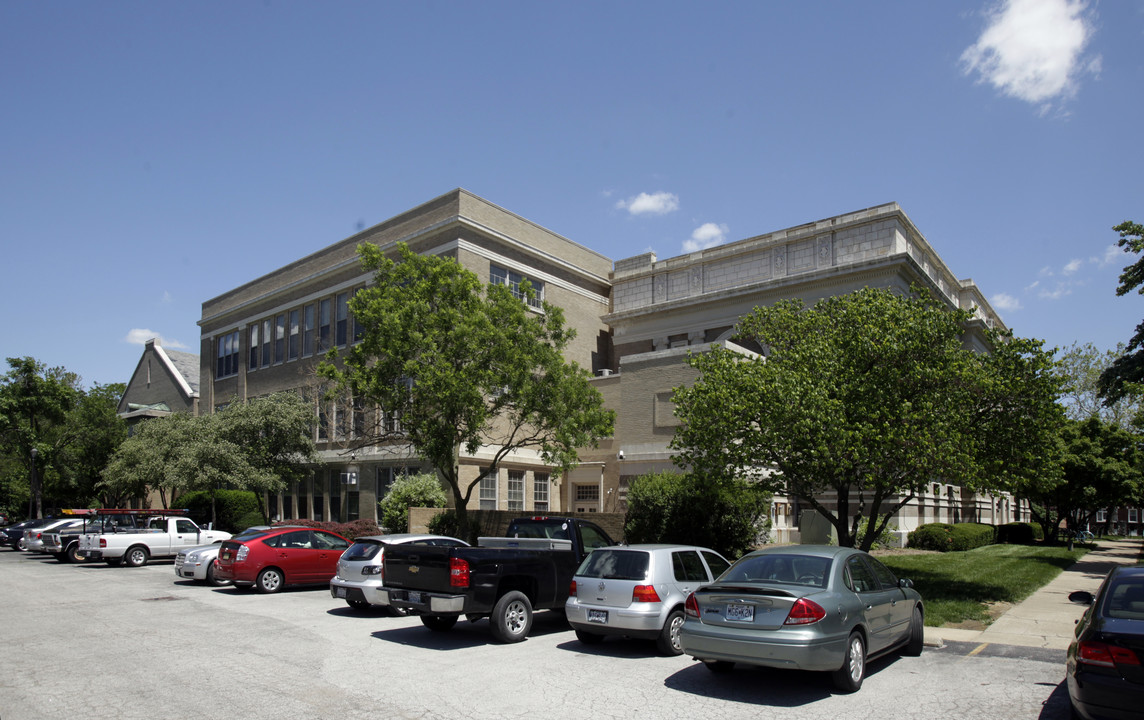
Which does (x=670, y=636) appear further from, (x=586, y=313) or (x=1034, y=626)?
(x=586, y=313)

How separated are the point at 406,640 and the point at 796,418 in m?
8.80

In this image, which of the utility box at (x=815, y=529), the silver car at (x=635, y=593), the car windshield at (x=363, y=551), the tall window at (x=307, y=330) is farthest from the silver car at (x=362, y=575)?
the tall window at (x=307, y=330)

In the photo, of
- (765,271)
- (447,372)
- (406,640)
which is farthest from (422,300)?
(765,271)

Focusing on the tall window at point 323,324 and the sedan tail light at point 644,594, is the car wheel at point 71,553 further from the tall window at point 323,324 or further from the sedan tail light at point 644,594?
the sedan tail light at point 644,594

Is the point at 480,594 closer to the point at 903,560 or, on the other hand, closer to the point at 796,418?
the point at 796,418

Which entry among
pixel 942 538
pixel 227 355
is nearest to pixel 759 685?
pixel 942 538

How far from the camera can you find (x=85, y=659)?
10477 millimetres

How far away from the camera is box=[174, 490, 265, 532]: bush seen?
1497 inches

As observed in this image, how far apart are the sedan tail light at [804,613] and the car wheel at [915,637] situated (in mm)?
3235

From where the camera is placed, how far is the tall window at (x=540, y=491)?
1373 inches

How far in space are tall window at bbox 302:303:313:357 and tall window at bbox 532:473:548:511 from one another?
14332 millimetres

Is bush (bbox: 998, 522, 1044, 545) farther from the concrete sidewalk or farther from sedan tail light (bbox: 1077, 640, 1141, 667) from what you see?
sedan tail light (bbox: 1077, 640, 1141, 667)

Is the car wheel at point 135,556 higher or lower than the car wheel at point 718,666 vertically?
lower

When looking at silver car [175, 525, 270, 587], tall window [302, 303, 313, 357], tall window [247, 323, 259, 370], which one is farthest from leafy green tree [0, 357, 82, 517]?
silver car [175, 525, 270, 587]
